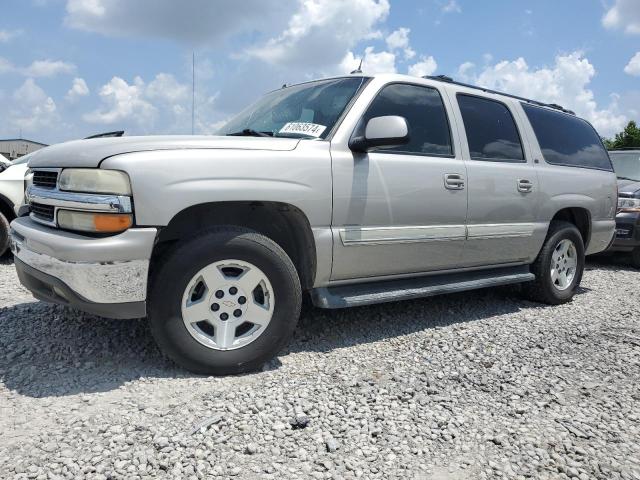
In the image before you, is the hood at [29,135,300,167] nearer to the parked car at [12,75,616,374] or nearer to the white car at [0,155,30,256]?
the parked car at [12,75,616,374]

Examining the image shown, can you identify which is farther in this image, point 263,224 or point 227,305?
point 263,224

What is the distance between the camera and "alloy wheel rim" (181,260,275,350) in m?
2.78

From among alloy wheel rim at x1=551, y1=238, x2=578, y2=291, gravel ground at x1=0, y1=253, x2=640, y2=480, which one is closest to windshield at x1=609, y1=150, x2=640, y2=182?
alloy wheel rim at x1=551, y1=238, x2=578, y2=291

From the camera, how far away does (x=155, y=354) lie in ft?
10.2

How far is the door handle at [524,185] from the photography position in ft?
14.0

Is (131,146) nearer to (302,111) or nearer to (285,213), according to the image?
(285,213)

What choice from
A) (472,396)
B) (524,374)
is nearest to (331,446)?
(472,396)

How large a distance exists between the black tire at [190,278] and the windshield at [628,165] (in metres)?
7.41

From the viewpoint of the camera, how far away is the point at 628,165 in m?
8.57

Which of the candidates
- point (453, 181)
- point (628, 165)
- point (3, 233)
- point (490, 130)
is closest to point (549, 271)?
point (490, 130)

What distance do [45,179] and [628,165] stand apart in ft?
28.9

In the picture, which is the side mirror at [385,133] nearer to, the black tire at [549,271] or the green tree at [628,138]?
the black tire at [549,271]

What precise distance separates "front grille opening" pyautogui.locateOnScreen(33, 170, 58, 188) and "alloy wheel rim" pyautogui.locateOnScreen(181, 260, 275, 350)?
97cm

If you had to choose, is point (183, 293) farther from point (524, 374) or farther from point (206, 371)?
point (524, 374)
